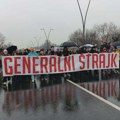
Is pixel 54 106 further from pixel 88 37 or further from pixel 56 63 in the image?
pixel 88 37

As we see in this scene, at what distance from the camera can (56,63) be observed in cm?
1819

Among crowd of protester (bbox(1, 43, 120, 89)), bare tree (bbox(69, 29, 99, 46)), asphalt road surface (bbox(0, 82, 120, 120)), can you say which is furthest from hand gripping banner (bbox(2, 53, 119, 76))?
bare tree (bbox(69, 29, 99, 46))

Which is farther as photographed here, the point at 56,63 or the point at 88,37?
the point at 88,37

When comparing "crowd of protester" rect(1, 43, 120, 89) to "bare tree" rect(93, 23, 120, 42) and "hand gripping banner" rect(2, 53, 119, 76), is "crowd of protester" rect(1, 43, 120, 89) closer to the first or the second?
"hand gripping banner" rect(2, 53, 119, 76)

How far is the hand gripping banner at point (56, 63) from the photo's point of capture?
1694 centimetres

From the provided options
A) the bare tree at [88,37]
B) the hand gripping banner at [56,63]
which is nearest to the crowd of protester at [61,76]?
the hand gripping banner at [56,63]

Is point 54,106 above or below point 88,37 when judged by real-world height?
below

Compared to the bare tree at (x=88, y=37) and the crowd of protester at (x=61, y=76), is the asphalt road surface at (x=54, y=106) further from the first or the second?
the bare tree at (x=88, y=37)

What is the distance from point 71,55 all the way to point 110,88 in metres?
5.81

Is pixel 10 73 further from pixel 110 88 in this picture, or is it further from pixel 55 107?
pixel 55 107

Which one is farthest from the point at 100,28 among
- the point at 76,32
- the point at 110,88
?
the point at 110,88

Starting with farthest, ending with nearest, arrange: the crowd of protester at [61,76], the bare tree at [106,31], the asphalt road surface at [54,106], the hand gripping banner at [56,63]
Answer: the bare tree at [106,31], the crowd of protester at [61,76], the hand gripping banner at [56,63], the asphalt road surface at [54,106]

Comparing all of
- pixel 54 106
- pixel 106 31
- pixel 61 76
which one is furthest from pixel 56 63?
pixel 106 31

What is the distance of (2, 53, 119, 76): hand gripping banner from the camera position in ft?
55.6
